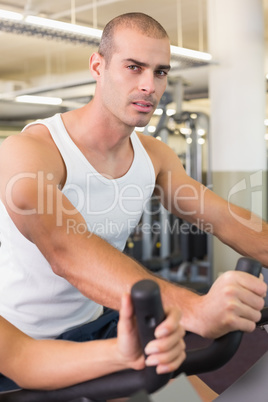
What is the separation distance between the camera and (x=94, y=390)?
2.28 ft

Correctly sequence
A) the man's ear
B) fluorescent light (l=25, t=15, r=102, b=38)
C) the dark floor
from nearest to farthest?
the dark floor
the man's ear
fluorescent light (l=25, t=15, r=102, b=38)

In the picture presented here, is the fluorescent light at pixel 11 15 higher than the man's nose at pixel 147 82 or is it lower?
higher

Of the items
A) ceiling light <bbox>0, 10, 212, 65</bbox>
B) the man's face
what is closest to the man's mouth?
the man's face

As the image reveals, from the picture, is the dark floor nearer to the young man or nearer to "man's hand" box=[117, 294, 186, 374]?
the young man

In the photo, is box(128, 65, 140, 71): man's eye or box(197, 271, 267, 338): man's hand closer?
box(197, 271, 267, 338): man's hand

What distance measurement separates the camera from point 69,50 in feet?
27.6

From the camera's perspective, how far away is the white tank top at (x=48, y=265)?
1203 millimetres

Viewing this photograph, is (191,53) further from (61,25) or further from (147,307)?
(147,307)

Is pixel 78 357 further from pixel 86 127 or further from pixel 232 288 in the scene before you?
pixel 86 127

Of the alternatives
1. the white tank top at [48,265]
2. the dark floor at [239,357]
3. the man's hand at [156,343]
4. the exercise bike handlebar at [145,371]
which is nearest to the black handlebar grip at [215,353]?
the exercise bike handlebar at [145,371]

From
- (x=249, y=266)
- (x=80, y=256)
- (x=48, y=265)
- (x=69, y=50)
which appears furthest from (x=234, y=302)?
(x=69, y=50)

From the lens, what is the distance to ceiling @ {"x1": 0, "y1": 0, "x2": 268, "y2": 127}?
6.07m

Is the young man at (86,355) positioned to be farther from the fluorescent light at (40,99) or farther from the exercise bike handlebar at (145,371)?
the fluorescent light at (40,99)

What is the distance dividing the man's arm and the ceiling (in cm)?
345
